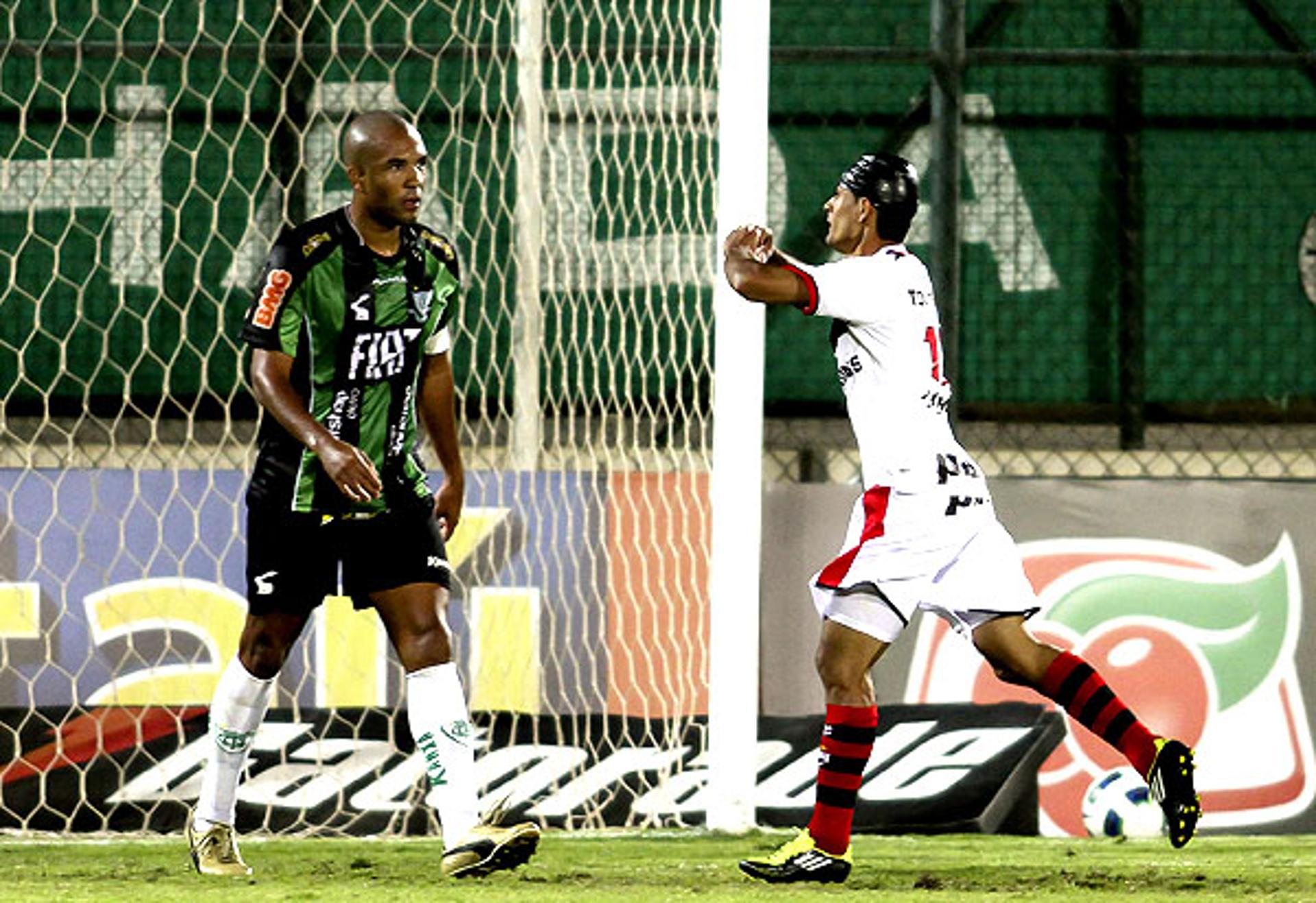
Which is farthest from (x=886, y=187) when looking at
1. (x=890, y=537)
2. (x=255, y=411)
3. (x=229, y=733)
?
(x=255, y=411)

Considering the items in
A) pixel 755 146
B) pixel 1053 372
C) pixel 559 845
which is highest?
pixel 755 146

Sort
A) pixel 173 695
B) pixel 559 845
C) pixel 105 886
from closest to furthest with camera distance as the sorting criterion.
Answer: pixel 105 886
pixel 559 845
pixel 173 695

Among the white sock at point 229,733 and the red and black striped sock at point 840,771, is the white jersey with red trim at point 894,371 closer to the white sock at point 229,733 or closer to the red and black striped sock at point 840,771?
the red and black striped sock at point 840,771

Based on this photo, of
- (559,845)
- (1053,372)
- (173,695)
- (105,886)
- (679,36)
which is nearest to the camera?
(105,886)

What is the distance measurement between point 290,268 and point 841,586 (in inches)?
53.4

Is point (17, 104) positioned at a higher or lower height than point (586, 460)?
higher

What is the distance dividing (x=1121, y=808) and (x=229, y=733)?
276 centimetres

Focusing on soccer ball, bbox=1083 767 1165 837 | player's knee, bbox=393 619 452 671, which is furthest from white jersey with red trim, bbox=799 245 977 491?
soccer ball, bbox=1083 767 1165 837

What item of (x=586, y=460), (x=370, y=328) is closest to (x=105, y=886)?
(x=370, y=328)

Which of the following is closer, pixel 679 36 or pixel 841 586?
pixel 841 586

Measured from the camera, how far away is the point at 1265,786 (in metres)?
6.98

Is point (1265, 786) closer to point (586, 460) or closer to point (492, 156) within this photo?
point (586, 460)

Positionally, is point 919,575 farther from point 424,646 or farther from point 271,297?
point 271,297

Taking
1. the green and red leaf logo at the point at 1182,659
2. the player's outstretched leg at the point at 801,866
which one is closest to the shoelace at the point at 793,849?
the player's outstretched leg at the point at 801,866
